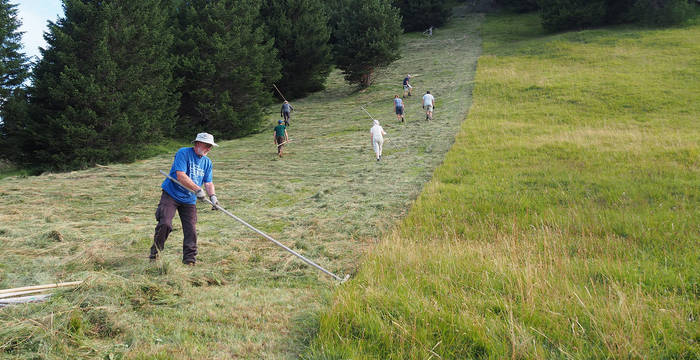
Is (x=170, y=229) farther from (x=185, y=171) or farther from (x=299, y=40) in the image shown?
(x=299, y=40)

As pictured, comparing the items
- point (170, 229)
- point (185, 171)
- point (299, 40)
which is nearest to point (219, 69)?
point (299, 40)

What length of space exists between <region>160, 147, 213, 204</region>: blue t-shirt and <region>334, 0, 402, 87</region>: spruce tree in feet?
91.9

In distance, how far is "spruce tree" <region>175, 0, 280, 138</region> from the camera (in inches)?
955

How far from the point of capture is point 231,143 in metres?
23.0

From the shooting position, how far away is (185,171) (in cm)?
580

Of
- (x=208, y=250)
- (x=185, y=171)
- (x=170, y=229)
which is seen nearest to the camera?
(x=170, y=229)

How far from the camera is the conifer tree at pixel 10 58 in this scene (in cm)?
2020

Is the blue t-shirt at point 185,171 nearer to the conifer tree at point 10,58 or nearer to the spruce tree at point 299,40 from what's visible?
the conifer tree at point 10,58

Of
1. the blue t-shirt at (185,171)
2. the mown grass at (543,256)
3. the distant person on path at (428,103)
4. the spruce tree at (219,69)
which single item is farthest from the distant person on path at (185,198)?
the spruce tree at (219,69)

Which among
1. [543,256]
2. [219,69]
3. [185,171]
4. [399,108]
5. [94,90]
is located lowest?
[543,256]

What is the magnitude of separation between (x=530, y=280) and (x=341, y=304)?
6.32 feet

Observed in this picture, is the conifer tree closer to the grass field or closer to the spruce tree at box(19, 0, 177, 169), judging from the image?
the spruce tree at box(19, 0, 177, 169)

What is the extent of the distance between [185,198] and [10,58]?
79.8 feet

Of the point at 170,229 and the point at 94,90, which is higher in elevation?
the point at 94,90
